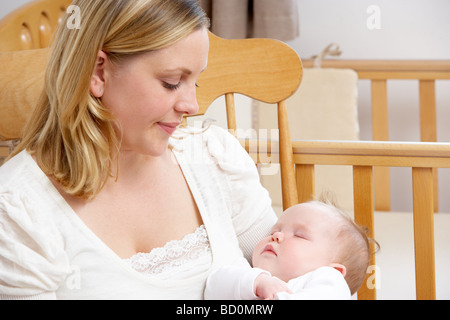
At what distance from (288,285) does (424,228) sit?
1.54ft

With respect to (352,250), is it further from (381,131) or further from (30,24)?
(381,131)

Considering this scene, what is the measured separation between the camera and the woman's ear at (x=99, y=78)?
967mm

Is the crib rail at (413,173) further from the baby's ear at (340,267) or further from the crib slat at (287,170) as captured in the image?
the baby's ear at (340,267)

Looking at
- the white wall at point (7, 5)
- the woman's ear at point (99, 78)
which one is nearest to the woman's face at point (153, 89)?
the woman's ear at point (99, 78)

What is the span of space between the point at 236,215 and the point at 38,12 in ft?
3.18

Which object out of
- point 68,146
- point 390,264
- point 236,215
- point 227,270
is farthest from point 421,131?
point 68,146

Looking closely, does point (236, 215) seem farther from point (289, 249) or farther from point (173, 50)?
point (173, 50)

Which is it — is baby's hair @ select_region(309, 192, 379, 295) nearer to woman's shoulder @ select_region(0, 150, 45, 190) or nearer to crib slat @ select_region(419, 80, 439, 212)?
woman's shoulder @ select_region(0, 150, 45, 190)

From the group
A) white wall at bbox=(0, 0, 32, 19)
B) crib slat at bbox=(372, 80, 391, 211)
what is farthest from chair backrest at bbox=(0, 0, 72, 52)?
crib slat at bbox=(372, 80, 391, 211)

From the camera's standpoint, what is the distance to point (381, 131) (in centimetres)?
247

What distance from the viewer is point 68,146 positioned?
981mm

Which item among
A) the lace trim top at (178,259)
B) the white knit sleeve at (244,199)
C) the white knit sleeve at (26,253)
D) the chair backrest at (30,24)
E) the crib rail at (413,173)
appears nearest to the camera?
the white knit sleeve at (26,253)

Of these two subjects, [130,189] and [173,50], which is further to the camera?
[130,189]

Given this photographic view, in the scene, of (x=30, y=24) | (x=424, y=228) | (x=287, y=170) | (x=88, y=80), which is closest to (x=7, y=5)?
(x=30, y=24)
